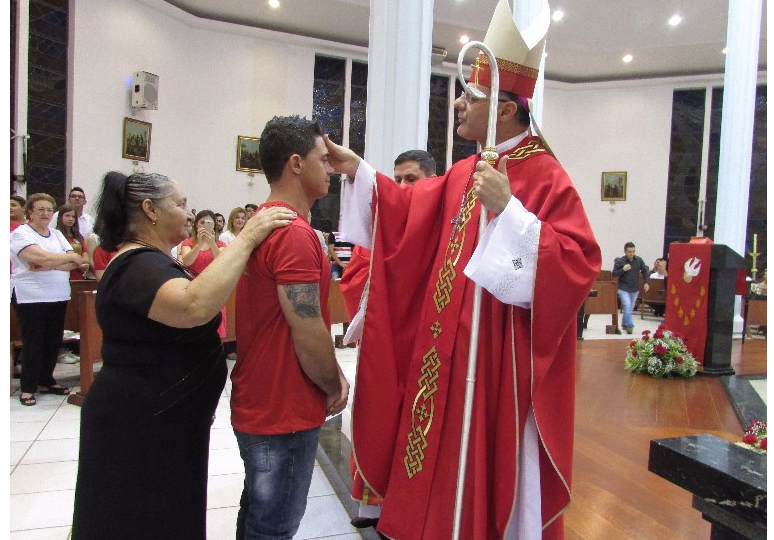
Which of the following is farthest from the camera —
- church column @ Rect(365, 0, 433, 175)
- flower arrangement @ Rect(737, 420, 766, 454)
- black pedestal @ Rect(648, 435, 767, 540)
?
church column @ Rect(365, 0, 433, 175)

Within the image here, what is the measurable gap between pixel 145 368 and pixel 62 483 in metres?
2.02

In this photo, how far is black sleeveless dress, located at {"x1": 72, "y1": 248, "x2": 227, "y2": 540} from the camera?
1470 mm

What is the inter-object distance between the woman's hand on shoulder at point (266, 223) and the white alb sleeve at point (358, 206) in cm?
36

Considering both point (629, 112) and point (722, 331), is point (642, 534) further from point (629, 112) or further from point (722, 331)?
point (629, 112)

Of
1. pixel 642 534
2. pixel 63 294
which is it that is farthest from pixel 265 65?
pixel 642 534

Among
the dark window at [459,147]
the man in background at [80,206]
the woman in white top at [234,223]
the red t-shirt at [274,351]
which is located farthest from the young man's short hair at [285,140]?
the dark window at [459,147]

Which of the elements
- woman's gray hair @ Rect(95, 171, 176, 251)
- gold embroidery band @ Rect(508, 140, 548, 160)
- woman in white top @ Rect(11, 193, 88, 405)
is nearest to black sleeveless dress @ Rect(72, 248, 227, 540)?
woman's gray hair @ Rect(95, 171, 176, 251)

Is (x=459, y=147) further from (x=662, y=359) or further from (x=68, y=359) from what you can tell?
(x=68, y=359)

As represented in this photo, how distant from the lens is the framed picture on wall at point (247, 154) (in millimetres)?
11664

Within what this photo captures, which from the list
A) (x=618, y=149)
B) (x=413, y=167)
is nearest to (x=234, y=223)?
(x=413, y=167)

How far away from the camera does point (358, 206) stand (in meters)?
1.85

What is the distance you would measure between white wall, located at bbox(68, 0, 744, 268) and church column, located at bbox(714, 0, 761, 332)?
21.8 ft

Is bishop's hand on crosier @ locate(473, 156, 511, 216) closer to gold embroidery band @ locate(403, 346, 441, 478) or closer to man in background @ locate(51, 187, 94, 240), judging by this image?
gold embroidery band @ locate(403, 346, 441, 478)
